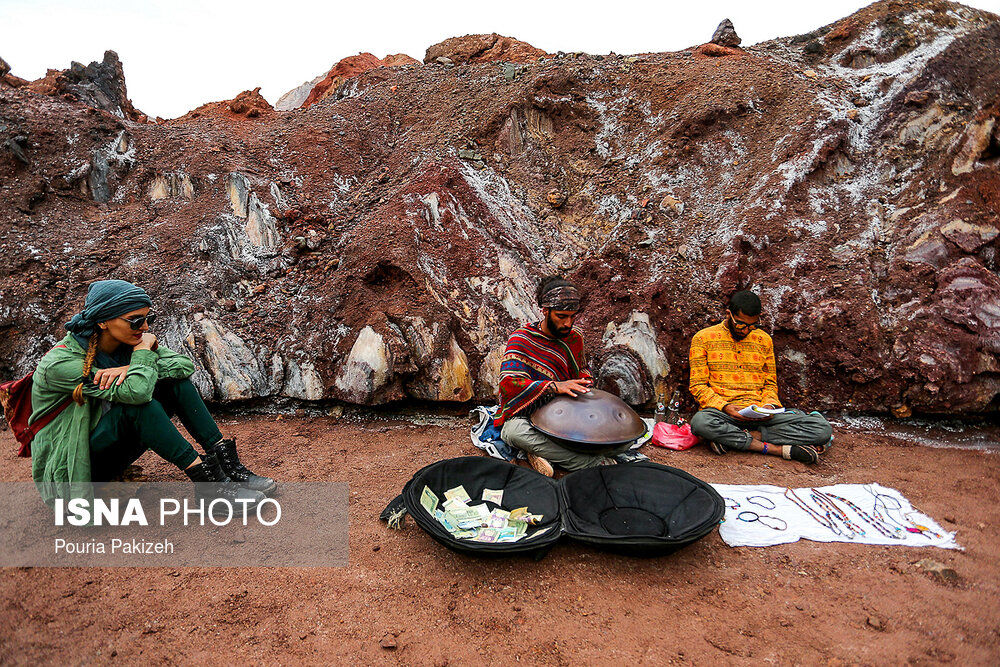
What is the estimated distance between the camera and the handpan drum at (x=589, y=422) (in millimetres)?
3283

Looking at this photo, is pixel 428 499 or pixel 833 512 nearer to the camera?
pixel 428 499

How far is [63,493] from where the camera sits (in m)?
2.78

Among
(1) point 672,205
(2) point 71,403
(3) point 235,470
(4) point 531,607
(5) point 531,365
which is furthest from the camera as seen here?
(1) point 672,205

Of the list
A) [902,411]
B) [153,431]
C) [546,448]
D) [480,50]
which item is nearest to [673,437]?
[546,448]

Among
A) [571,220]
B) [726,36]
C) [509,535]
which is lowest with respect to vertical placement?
[509,535]

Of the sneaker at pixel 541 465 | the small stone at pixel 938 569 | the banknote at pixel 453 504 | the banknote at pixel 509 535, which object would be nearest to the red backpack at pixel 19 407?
the banknote at pixel 453 504

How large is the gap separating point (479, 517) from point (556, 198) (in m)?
4.57

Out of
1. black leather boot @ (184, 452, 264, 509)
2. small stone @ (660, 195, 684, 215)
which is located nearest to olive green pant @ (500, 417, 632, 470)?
black leather boot @ (184, 452, 264, 509)

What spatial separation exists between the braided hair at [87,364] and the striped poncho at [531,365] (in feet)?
8.18

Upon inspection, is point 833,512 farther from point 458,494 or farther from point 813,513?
point 458,494

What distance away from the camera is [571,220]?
6293mm

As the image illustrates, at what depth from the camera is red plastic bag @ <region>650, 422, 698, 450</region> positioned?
4.17 metres

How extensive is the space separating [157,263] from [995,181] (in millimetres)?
8628

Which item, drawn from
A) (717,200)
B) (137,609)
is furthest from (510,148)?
(137,609)
